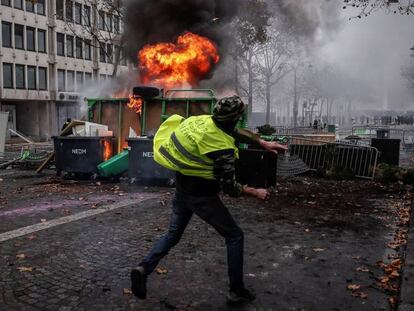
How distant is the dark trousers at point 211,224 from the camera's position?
3818 mm

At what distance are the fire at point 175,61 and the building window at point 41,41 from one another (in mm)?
26468

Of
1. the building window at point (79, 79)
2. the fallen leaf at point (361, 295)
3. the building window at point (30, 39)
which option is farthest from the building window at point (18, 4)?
the fallen leaf at point (361, 295)

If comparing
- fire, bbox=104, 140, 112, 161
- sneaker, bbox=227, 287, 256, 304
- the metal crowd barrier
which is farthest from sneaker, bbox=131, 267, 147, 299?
the metal crowd barrier

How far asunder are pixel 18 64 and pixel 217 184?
36868 mm

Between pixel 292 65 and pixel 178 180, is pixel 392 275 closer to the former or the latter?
pixel 178 180

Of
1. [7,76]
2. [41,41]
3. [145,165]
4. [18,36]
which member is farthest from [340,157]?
[41,41]

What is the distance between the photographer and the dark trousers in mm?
3818

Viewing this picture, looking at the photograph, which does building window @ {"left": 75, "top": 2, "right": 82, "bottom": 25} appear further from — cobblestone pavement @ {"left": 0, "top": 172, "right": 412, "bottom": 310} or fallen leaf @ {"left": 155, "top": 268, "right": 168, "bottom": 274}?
fallen leaf @ {"left": 155, "top": 268, "right": 168, "bottom": 274}

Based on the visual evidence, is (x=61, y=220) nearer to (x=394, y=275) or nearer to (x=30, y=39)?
(x=394, y=275)

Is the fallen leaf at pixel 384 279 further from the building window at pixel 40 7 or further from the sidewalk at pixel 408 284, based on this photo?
the building window at pixel 40 7

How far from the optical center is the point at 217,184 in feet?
12.6

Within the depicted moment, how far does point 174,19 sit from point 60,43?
2851 cm

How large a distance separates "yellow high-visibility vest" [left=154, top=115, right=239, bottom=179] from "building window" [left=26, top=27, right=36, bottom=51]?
37432 mm

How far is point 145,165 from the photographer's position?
10602 millimetres
